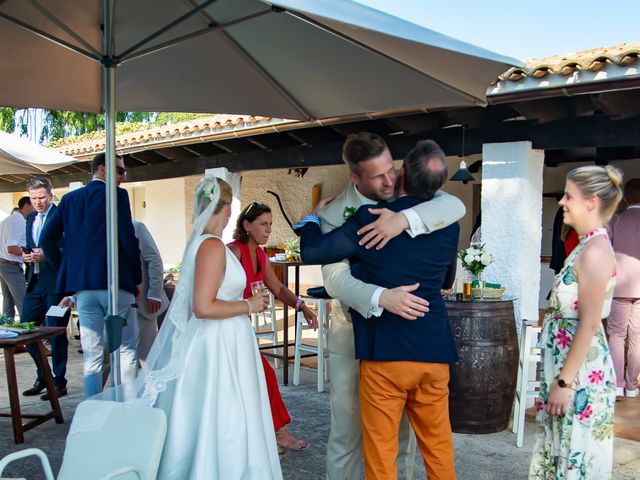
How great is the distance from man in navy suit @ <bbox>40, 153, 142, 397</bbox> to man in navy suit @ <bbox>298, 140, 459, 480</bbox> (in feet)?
6.81

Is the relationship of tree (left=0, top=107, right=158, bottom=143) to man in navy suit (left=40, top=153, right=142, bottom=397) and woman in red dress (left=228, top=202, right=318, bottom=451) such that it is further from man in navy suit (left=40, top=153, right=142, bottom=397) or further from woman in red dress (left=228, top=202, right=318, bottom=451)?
woman in red dress (left=228, top=202, right=318, bottom=451)

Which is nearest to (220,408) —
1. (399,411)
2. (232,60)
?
(399,411)

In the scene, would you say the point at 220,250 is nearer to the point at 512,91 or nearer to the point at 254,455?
the point at 254,455

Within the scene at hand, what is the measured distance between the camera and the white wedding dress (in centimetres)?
272

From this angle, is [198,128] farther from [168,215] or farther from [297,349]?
[168,215]

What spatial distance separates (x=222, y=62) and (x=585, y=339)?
2493 mm

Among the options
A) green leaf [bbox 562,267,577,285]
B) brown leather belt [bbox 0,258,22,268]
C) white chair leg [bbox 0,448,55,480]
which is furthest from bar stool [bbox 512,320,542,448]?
brown leather belt [bbox 0,258,22,268]

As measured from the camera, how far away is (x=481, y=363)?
4254 mm

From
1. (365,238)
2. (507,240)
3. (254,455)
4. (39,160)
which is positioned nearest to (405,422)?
(254,455)

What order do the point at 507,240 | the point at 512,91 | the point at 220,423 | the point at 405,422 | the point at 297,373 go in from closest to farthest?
the point at 220,423
the point at 405,422
the point at 512,91
the point at 507,240
the point at 297,373

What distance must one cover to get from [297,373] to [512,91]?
3.00 meters

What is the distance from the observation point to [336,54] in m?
3.23

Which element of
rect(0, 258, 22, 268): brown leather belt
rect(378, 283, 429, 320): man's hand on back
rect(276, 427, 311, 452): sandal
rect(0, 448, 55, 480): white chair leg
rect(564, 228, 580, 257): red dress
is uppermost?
rect(564, 228, 580, 257): red dress

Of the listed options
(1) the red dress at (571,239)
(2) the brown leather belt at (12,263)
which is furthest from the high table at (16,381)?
(1) the red dress at (571,239)
